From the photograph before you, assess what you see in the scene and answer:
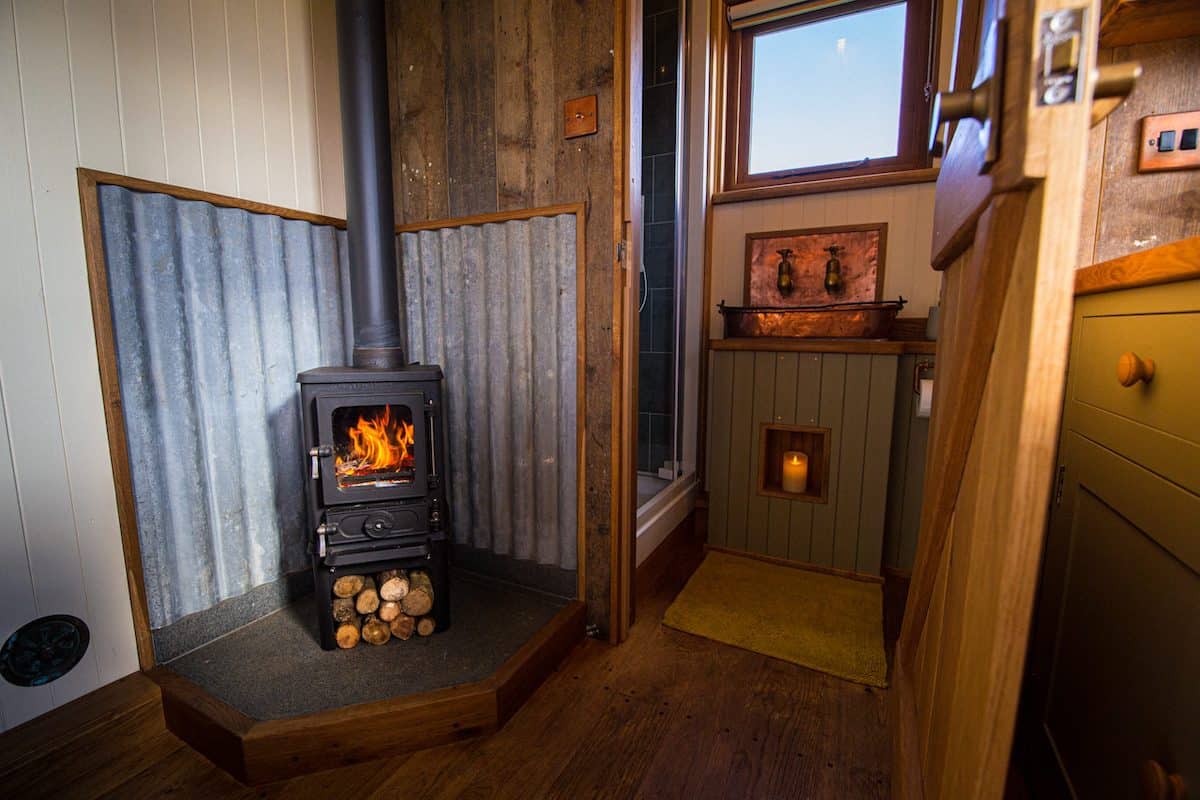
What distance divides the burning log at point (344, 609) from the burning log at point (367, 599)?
0.6 inches

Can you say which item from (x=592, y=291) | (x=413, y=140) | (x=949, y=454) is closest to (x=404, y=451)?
(x=592, y=291)

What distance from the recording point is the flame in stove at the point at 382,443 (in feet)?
5.37

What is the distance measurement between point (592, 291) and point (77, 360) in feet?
4.50

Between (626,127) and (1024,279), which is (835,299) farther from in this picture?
(1024,279)

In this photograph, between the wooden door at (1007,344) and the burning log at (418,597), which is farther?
the burning log at (418,597)

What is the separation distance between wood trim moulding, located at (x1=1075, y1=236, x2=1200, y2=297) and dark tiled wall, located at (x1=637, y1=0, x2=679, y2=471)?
1738 mm

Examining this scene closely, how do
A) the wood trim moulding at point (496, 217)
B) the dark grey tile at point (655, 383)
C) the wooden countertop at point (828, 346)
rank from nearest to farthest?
the wood trim moulding at point (496, 217) → the wooden countertop at point (828, 346) → the dark grey tile at point (655, 383)

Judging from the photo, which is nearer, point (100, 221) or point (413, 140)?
point (100, 221)

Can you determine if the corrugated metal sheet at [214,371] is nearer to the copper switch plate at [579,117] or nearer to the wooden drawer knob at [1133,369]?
the copper switch plate at [579,117]

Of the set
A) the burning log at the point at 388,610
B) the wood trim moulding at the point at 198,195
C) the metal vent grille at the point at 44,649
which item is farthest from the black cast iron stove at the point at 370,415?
the metal vent grille at the point at 44,649

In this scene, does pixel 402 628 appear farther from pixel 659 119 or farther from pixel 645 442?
pixel 659 119

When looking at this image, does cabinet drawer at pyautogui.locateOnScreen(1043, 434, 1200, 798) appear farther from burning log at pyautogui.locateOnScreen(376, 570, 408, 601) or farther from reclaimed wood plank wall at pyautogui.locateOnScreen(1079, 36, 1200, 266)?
burning log at pyautogui.locateOnScreen(376, 570, 408, 601)

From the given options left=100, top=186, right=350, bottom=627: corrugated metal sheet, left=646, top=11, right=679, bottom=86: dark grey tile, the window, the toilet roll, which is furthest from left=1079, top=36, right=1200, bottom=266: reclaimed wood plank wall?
left=100, top=186, right=350, bottom=627: corrugated metal sheet

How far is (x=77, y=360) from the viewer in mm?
1373
